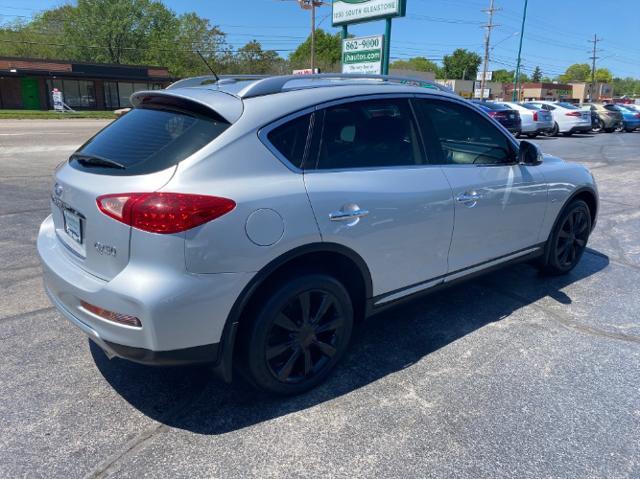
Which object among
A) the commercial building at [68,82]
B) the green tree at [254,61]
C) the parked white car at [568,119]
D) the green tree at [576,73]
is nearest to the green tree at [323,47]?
the green tree at [254,61]

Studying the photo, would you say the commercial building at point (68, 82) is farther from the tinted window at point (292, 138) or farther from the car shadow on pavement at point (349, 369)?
the tinted window at point (292, 138)

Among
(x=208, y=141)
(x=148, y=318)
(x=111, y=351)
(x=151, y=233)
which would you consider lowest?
(x=111, y=351)

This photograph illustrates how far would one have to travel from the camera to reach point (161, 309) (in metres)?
2.29

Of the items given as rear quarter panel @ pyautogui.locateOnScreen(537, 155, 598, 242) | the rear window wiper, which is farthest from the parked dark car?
the rear window wiper

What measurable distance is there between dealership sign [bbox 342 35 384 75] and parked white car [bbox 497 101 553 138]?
34.0 feet

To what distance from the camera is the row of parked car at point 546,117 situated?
20.2 meters

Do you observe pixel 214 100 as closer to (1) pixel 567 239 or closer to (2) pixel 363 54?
(1) pixel 567 239

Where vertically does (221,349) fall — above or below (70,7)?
below

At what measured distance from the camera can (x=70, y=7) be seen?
6266 centimetres

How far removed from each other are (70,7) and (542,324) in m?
73.4

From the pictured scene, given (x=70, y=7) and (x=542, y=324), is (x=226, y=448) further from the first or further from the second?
(x=70, y=7)

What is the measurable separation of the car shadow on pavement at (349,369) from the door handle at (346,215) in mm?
1031

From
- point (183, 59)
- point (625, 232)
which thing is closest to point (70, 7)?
point (183, 59)

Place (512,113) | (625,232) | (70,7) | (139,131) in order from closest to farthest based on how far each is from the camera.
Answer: (139,131), (625,232), (512,113), (70,7)
